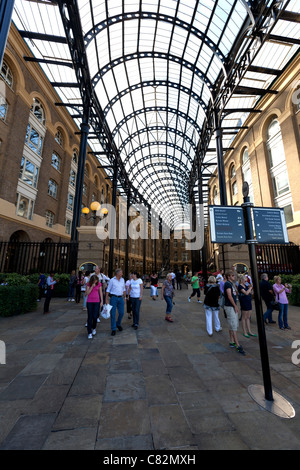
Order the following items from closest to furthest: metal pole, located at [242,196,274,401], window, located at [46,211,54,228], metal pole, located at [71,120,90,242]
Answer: metal pole, located at [242,196,274,401], metal pole, located at [71,120,90,242], window, located at [46,211,54,228]

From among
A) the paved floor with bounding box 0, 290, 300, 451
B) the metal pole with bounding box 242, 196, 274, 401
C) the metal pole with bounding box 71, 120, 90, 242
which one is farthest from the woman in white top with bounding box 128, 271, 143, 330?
the metal pole with bounding box 71, 120, 90, 242

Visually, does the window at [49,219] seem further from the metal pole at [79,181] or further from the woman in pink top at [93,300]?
the woman in pink top at [93,300]

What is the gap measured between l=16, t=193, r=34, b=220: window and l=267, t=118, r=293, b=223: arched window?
22.1 metres

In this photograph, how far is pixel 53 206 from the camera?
20.3 meters

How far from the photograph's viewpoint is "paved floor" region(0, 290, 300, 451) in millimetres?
2008

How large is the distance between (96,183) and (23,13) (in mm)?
18841

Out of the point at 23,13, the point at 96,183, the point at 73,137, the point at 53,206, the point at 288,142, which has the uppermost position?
the point at 23,13

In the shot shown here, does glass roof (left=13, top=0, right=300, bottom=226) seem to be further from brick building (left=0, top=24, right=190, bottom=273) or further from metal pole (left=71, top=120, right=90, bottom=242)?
metal pole (left=71, top=120, right=90, bottom=242)

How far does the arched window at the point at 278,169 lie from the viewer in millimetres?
17719

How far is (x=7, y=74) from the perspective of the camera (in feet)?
47.7

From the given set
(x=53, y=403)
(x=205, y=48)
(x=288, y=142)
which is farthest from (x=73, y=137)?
(x=53, y=403)

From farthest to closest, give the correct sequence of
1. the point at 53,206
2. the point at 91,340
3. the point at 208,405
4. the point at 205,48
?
the point at 53,206 → the point at 205,48 → the point at 91,340 → the point at 208,405

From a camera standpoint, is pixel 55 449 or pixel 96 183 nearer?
pixel 55 449
